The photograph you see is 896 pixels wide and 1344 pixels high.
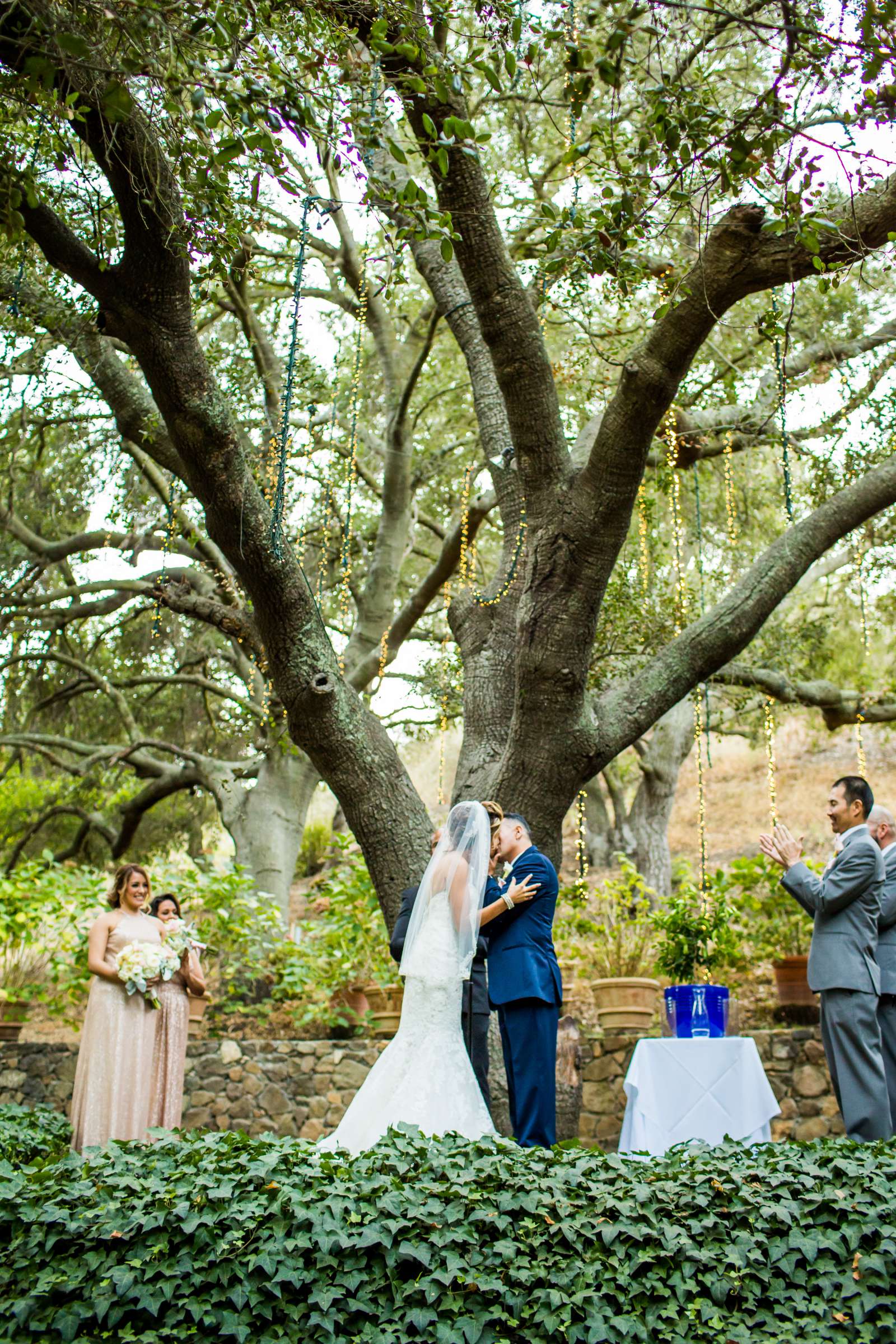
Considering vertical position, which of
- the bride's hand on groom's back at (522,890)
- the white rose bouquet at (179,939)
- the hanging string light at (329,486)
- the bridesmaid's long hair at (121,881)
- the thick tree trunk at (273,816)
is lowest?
the white rose bouquet at (179,939)

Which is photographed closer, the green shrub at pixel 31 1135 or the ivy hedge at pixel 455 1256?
the ivy hedge at pixel 455 1256

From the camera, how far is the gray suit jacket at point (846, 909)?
16.6 ft

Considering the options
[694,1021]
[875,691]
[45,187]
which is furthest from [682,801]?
[45,187]

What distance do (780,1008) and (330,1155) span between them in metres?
4.74

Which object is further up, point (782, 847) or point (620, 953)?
point (782, 847)

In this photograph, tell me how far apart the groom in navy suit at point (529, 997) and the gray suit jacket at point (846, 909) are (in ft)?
3.76

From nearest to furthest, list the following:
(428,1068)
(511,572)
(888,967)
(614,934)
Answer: (428,1068) → (888,967) → (511,572) → (614,934)

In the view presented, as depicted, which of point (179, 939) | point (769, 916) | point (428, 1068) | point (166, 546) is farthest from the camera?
point (166, 546)

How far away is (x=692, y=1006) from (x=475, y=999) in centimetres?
128

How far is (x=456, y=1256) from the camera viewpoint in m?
3.21

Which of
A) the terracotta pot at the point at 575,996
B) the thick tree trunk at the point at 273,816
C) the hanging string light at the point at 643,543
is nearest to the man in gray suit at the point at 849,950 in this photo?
the terracotta pot at the point at 575,996

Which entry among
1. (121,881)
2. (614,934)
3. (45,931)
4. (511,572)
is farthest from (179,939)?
(45,931)

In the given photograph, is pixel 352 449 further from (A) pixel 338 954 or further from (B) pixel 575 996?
(B) pixel 575 996

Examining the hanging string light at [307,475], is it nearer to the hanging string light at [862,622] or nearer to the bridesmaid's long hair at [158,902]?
the bridesmaid's long hair at [158,902]
